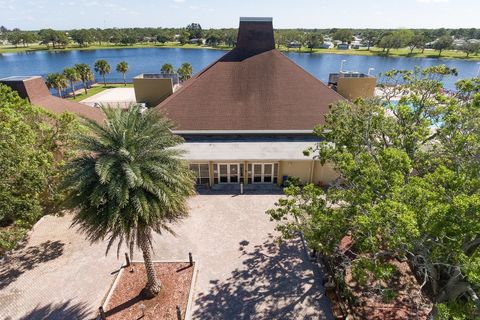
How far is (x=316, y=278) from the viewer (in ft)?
52.9

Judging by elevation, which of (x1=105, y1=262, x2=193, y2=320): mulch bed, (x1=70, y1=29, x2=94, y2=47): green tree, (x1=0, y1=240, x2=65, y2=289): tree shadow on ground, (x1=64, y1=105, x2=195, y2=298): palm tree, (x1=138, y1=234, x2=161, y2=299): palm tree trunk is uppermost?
(x1=70, y1=29, x2=94, y2=47): green tree

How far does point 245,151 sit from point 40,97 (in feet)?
73.7

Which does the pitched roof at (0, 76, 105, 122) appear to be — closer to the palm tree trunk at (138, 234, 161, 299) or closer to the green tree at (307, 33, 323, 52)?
the palm tree trunk at (138, 234, 161, 299)

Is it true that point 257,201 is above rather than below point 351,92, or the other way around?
below

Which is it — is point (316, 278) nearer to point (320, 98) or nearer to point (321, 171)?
point (321, 171)

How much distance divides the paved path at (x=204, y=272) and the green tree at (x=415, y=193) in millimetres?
3161

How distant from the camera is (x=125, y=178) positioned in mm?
11430

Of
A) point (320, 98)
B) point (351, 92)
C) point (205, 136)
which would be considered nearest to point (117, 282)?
point (205, 136)

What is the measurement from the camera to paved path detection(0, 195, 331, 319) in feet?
47.3

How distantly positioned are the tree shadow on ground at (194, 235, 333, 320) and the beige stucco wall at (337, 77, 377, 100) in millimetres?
25934

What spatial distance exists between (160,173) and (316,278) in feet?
34.8

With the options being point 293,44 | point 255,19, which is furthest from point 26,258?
point 293,44

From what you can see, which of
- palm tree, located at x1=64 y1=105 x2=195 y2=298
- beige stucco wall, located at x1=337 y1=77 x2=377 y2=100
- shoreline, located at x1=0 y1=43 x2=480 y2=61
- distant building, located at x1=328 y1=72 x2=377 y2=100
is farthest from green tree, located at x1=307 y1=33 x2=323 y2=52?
palm tree, located at x1=64 y1=105 x2=195 y2=298

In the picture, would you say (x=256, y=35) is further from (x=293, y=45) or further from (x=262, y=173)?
(x=293, y=45)
